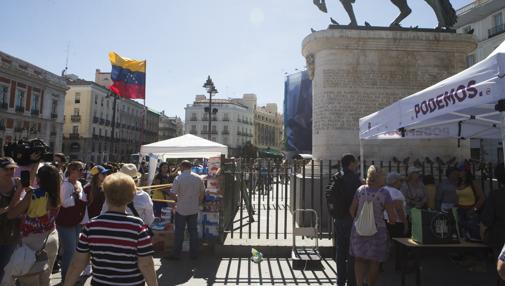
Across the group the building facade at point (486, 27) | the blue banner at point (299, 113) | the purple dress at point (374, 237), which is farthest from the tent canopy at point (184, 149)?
the building facade at point (486, 27)

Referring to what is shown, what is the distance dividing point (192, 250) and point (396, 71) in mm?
7200

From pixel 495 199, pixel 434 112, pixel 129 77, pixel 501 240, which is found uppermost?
pixel 129 77

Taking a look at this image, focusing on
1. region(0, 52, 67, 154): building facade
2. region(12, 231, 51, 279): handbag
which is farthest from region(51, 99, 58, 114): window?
region(12, 231, 51, 279): handbag

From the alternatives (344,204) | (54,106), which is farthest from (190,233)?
(54,106)

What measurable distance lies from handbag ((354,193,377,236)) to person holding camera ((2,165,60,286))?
3600 millimetres

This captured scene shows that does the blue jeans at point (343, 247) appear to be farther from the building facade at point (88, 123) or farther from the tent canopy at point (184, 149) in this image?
the building facade at point (88, 123)

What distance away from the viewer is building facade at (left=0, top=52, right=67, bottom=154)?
39.8m

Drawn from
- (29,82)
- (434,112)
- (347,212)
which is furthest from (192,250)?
(29,82)

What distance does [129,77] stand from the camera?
61.9 feet

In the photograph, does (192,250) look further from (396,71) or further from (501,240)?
(396,71)

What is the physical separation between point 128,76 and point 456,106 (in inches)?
690

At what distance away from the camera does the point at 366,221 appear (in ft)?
14.9

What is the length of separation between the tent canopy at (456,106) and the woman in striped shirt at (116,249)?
3.28m

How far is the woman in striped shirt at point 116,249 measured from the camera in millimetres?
2609
